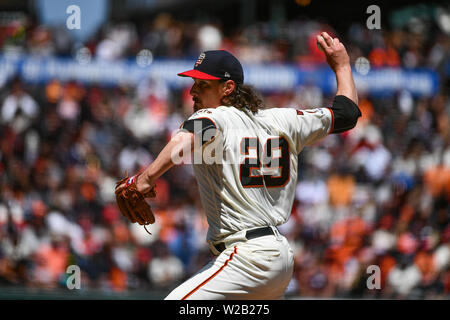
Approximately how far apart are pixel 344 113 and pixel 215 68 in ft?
2.51

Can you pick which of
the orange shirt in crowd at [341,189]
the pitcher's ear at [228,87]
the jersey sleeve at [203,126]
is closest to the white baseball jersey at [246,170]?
the jersey sleeve at [203,126]

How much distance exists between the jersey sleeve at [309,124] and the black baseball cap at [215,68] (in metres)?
0.38

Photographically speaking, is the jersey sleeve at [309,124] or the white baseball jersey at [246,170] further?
the jersey sleeve at [309,124]

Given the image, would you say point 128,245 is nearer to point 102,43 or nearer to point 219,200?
point 102,43

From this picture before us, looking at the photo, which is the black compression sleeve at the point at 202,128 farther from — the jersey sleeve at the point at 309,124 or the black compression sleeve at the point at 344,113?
the black compression sleeve at the point at 344,113

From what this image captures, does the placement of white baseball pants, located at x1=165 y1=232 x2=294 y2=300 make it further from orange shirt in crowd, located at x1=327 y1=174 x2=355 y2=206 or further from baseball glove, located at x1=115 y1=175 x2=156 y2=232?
orange shirt in crowd, located at x1=327 y1=174 x2=355 y2=206

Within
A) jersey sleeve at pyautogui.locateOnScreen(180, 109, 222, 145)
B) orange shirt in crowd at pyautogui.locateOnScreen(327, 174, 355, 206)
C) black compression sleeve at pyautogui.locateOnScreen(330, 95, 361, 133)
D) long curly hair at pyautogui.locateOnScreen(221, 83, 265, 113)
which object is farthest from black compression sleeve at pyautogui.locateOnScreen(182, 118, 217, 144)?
orange shirt in crowd at pyautogui.locateOnScreen(327, 174, 355, 206)

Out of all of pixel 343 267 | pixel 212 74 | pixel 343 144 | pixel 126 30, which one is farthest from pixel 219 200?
pixel 126 30

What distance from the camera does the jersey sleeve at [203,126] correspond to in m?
2.92

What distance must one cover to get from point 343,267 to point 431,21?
19.7 ft

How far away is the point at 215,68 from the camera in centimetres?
321

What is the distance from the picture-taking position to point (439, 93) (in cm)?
1084

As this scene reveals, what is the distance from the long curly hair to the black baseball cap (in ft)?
0.21

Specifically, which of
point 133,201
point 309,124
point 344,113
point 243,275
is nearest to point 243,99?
point 309,124
